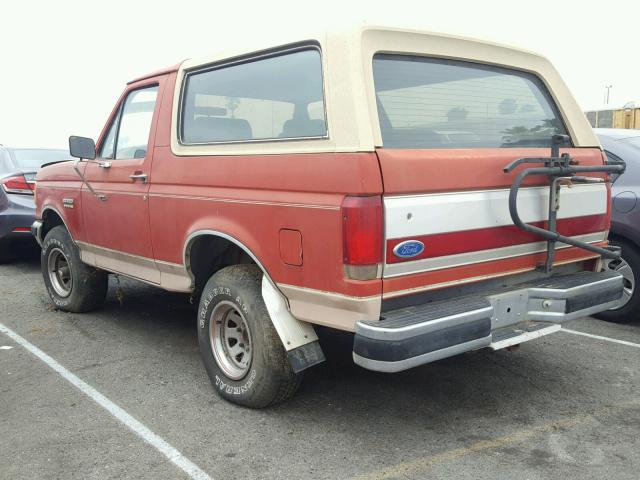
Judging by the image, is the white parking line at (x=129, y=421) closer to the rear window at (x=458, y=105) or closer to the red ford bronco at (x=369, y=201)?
the red ford bronco at (x=369, y=201)

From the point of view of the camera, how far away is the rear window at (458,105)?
10.7ft

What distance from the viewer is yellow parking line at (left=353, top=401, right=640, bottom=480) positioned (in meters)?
3.00

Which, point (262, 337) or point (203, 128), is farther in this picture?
point (203, 128)

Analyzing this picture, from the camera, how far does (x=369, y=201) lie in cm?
291

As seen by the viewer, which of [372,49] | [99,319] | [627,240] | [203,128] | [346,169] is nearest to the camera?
[346,169]

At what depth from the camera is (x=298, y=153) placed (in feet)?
10.6

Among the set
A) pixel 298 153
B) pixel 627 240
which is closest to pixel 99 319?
pixel 298 153

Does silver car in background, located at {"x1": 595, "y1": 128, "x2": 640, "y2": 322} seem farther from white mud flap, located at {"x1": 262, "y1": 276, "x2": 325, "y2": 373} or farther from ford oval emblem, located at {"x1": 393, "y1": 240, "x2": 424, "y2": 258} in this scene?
white mud flap, located at {"x1": 262, "y1": 276, "x2": 325, "y2": 373}

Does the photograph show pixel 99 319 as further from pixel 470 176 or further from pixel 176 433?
pixel 470 176

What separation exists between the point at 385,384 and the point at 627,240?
262 centimetres

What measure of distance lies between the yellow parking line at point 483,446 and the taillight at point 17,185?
655cm

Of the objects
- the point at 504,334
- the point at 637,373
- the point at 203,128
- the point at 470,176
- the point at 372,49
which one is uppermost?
the point at 372,49

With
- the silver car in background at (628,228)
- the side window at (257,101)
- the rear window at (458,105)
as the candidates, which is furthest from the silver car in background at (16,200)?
the silver car in background at (628,228)

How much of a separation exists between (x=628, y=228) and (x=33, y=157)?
7377 mm
